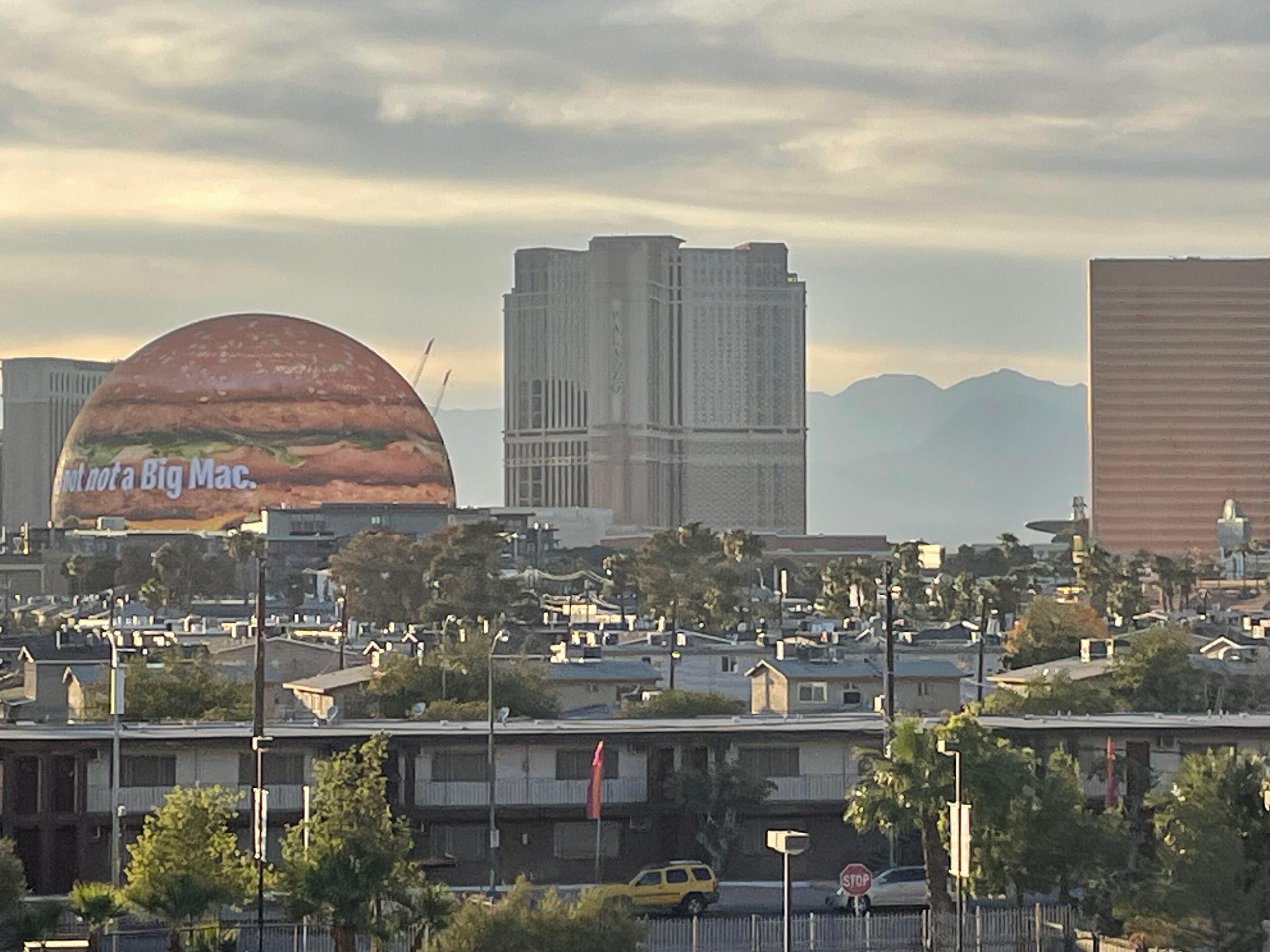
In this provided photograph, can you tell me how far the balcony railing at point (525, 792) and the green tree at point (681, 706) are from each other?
1009 cm

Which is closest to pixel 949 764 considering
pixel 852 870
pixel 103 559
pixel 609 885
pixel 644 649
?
pixel 852 870

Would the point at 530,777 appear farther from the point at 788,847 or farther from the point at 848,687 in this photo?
the point at 848,687

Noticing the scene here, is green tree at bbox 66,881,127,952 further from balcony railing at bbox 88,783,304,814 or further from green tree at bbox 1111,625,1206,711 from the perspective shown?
green tree at bbox 1111,625,1206,711

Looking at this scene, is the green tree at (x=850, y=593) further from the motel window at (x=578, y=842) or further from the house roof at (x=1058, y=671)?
the motel window at (x=578, y=842)

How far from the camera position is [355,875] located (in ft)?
125

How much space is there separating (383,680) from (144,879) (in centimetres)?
2877

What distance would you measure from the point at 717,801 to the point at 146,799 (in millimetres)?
9825

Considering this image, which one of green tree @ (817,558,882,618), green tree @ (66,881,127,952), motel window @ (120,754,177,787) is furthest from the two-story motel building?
green tree @ (817,558,882,618)

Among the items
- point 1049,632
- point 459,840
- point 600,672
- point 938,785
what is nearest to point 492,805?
point 459,840

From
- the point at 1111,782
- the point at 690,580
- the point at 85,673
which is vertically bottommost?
the point at 1111,782

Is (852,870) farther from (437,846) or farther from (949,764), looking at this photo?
(437,846)

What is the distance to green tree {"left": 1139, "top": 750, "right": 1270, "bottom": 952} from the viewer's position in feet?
127

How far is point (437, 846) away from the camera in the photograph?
50438mm

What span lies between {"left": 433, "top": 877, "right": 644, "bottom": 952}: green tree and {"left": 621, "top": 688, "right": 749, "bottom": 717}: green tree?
2570cm
